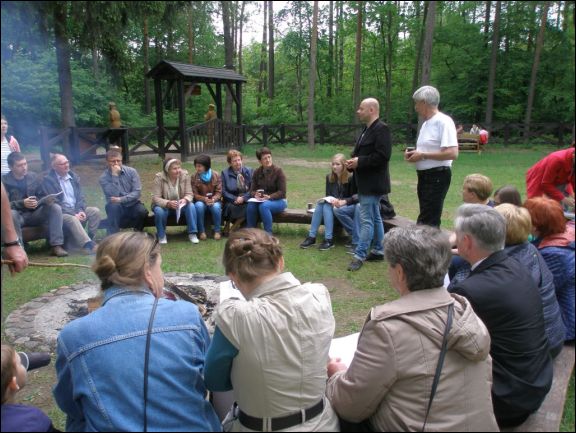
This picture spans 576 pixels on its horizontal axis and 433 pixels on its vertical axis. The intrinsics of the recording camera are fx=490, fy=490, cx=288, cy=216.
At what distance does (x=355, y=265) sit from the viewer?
4387mm

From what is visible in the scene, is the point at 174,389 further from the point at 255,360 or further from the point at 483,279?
Answer: the point at 483,279

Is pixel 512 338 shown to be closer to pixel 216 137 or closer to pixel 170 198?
pixel 170 198

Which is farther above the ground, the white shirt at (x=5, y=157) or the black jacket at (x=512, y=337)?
the white shirt at (x=5, y=157)

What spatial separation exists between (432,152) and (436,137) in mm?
118

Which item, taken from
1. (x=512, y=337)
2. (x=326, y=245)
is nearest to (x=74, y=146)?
(x=326, y=245)

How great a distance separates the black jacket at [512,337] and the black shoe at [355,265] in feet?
8.69

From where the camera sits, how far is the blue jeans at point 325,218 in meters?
5.09

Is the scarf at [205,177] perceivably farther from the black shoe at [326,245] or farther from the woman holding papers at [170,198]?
the black shoe at [326,245]

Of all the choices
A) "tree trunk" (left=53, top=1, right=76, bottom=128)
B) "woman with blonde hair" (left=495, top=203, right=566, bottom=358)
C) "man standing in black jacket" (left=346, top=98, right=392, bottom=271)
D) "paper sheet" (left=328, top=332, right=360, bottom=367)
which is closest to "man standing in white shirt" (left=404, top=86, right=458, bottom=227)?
"man standing in black jacket" (left=346, top=98, right=392, bottom=271)

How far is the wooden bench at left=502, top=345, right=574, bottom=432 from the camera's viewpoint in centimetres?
173

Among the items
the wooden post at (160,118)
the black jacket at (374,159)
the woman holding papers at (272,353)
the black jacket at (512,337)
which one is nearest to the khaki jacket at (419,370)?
the woman holding papers at (272,353)

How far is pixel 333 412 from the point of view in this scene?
59.1 inches

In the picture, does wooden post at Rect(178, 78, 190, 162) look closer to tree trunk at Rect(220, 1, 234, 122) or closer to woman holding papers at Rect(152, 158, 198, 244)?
tree trunk at Rect(220, 1, 234, 122)

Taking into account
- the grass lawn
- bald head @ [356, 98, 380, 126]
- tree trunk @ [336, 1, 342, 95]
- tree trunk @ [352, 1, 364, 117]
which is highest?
tree trunk @ [336, 1, 342, 95]
